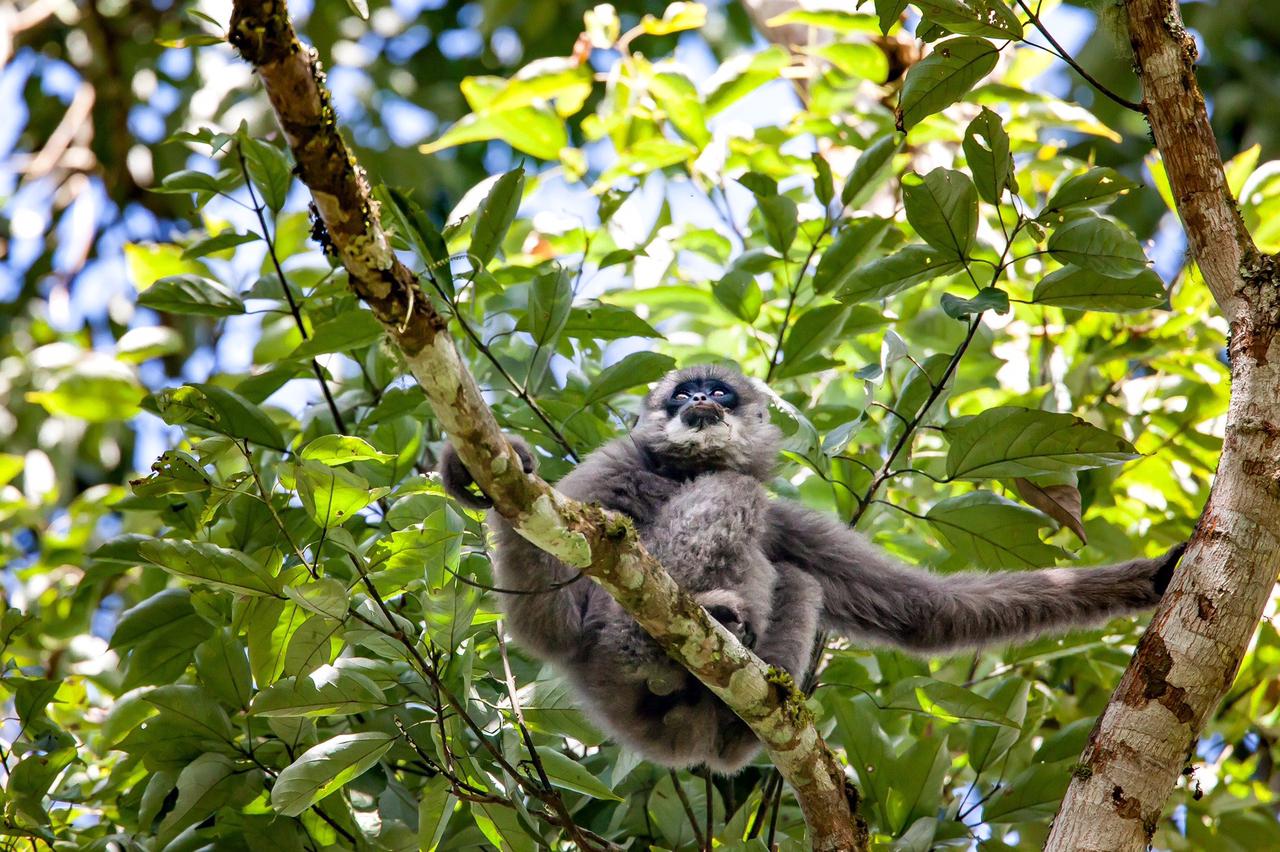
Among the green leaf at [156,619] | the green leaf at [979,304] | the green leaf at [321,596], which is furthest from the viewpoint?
the green leaf at [156,619]

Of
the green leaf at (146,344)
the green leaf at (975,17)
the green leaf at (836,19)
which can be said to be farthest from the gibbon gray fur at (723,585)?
the green leaf at (146,344)

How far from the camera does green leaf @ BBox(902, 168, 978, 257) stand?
3.41 metres

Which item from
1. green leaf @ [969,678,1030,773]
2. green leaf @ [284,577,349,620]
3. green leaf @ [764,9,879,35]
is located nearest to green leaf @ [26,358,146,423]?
green leaf @ [284,577,349,620]

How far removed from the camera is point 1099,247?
335 centimetres

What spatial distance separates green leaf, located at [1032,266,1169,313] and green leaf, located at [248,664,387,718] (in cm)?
227

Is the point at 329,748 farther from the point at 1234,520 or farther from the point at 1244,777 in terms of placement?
the point at 1244,777

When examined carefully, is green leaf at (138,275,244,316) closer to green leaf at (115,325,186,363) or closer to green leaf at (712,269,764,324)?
green leaf at (115,325,186,363)

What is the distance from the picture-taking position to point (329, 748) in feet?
9.76

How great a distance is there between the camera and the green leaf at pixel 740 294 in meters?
4.24

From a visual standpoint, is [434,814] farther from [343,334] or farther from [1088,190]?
[1088,190]

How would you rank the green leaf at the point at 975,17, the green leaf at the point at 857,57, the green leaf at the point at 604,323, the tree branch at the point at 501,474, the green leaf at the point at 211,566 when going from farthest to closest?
the green leaf at the point at 857,57 → the green leaf at the point at 604,323 → the green leaf at the point at 975,17 → the green leaf at the point at 211,566 → the tree branch at the point at 501,474

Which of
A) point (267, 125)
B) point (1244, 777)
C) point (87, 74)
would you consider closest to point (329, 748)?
point (1244, 777)

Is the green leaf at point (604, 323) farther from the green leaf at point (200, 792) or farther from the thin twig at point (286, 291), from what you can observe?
the green leaf at point (200, 792)

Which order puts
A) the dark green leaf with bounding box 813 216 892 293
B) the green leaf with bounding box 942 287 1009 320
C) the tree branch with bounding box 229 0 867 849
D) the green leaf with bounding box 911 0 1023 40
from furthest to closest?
the dark green leaf with bounding box 813 216 892 293 → the green leaf with bounding box 942 287 1009 320 → the green leaf with bounding box 911 0 1023 40 → the tree branch with bounding box 229 0 867 849
